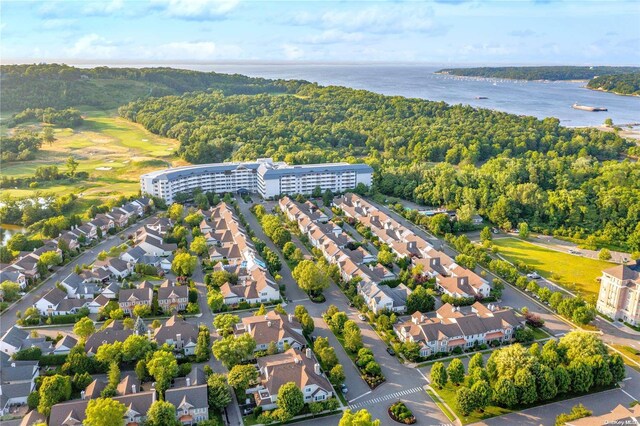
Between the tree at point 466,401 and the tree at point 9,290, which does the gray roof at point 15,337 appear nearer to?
the tree at point 9,290

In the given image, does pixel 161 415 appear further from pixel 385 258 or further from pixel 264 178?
pixel 264 178

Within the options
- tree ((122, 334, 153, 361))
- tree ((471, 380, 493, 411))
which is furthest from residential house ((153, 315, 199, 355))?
tree ((471, 380, 493, 411))

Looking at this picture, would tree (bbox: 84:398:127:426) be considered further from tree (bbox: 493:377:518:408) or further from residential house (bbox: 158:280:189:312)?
tree (bbox: 493:377:518:408)

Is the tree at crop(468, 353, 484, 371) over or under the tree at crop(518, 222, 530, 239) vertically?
under

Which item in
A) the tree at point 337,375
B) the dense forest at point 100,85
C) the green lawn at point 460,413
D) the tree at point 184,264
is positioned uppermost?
the dense forest at point 100,85

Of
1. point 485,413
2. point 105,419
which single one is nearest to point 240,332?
point 105,419

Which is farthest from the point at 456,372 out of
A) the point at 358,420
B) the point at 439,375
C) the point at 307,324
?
the point at 307,324

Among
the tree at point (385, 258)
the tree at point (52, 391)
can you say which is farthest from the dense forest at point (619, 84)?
the tree at point (52, 391)
